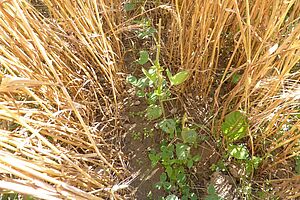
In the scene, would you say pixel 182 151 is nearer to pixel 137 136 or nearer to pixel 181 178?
pixel 181 178

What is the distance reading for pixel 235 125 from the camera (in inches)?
42.5

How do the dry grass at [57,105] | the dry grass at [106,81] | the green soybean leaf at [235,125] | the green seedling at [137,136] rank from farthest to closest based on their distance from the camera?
the green seedling at [137,136] < the green soybean leaf at [235,125] < the dry grass at [106,81] < the dry grass at [57,105]

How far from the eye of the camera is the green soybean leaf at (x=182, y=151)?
110 centimetres

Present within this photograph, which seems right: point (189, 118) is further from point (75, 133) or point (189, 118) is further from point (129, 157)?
point (75, 133)

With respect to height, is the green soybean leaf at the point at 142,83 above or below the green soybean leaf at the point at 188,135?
above

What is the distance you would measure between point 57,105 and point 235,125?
525mm

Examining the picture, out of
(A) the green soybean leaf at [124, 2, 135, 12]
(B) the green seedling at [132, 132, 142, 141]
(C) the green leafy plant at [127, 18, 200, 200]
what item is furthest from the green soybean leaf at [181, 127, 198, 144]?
(A) the green soybean leaf at [124, 2, 135, 12]

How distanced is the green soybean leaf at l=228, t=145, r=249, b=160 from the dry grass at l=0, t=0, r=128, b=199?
0.34 meters

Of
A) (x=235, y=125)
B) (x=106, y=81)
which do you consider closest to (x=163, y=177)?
(x=235, y=125)

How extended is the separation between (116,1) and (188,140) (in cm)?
54

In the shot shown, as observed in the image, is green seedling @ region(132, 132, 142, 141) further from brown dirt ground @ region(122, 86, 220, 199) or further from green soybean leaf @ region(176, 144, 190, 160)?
green soybean leaf @ region(176, 144, 190, 160)

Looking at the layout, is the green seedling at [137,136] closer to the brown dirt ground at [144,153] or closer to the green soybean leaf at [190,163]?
the brown dirt ground at [144,153]

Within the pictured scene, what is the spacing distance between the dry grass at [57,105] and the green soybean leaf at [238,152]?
34 centimetres

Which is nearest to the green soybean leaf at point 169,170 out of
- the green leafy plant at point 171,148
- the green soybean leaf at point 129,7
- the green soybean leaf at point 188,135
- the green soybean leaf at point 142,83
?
the green leafy plant at point 171,148
